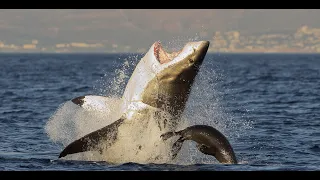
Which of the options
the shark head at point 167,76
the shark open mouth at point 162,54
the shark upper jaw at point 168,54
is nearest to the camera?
the shark upper jaw at point 168,54

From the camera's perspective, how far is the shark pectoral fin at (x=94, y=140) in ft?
53.0

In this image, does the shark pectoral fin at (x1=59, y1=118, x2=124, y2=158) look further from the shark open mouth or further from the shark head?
the shark open mouth

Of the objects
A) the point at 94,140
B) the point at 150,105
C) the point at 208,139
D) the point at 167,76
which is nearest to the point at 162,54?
the point at 167,76

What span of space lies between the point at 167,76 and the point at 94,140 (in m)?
2.33

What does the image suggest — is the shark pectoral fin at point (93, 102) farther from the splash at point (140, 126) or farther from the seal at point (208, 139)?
the seal at point (208, 139)

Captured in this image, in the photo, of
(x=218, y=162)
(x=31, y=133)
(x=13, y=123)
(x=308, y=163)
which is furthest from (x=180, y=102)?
(x=13, y=123)

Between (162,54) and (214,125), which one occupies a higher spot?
(162,54)

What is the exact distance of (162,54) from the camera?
16.4m

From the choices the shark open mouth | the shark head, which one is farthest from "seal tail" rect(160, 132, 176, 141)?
the shark open mouth

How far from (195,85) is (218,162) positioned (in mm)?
2106

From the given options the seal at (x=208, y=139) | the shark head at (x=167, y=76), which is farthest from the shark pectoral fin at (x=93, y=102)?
the seal at (x=208, y=139)

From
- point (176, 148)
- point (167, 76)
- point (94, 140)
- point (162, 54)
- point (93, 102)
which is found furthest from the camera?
point (93, 102)

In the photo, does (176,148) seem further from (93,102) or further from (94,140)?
(93,102)

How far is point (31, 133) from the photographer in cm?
2541
